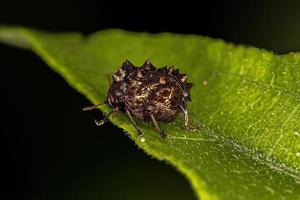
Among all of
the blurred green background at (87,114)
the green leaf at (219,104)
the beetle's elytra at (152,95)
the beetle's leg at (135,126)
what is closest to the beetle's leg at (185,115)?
the beetle's elytra at (152,95)

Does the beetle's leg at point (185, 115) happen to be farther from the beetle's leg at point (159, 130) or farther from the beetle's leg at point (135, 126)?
the beetle's leg at point (135, 126)

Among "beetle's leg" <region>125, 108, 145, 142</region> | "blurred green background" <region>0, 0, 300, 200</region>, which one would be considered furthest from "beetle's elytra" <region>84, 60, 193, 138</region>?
"blurred green background" <region>0, 0, 300, 200</region>

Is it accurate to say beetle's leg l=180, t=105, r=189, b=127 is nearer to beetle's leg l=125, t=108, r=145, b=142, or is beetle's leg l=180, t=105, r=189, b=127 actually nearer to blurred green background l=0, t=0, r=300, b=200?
beetle's leg l=125, t=108, r=145, b=142

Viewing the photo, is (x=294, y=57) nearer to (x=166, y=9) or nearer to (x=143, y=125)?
(x=143, y=125)

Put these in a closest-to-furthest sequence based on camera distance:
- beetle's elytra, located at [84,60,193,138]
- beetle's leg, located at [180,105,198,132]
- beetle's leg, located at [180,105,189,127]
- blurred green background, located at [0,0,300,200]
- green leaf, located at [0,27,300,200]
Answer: green leaf, located at [0,27,300,200]
beetle's leg, located at [180,105,198,132]
beetle's leg, located at [180,105,189,127]
beetle's elytra, located at [84,60,193,138]
blurred green background, located at [0,0,300,200]

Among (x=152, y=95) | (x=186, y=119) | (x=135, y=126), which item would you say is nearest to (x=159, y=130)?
(x=135, y=126)
